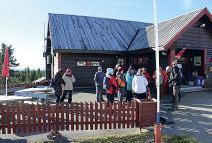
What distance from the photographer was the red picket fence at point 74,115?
32.6ft

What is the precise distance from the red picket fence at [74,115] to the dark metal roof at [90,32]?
42.2 feet

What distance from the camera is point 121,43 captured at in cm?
2555

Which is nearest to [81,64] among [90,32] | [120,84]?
[90,32]

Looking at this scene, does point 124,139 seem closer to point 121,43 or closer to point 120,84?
point 120,84

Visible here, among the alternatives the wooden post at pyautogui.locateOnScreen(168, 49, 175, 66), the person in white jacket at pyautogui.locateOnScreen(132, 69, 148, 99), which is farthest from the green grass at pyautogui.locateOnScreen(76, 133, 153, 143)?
the wooden post at pyautogui.locateOnScreen(168, 49, 175, 66)

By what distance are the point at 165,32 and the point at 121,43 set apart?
16.9 ft

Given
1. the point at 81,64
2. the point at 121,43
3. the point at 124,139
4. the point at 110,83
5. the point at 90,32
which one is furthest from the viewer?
the point at 90,32

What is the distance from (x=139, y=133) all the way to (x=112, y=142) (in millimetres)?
1390

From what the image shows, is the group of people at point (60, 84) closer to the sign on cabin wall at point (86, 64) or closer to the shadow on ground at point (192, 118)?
the shadow on ground at point (192, 118)

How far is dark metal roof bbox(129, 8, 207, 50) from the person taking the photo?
1969 cm

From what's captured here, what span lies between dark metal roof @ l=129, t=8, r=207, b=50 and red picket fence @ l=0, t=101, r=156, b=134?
9165 mm

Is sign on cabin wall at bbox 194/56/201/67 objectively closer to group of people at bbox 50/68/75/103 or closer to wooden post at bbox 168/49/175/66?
wooden post at bbox 168/49/175/66

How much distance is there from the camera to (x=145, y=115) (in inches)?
413

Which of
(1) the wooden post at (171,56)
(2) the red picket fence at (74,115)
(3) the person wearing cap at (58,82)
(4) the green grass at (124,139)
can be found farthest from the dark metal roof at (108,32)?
(4) the green grass at (124,139)
